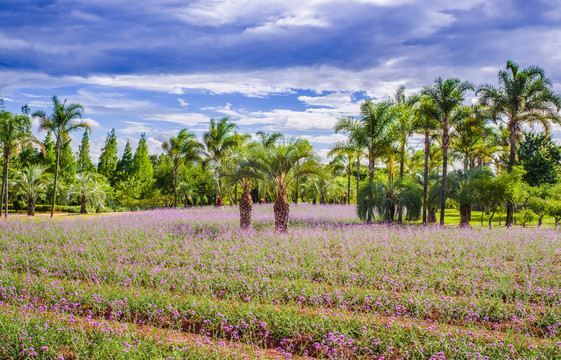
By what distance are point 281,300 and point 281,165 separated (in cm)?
966

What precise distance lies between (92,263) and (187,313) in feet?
15.2

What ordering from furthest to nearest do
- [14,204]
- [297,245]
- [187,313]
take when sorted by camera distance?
[14,204]
[297,245]
[187,313]

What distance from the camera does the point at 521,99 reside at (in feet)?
76.6

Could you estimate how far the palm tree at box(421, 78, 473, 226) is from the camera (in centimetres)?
2206

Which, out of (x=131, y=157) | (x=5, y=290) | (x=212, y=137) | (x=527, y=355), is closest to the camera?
(x=527, y=355)

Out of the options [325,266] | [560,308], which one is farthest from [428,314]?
[325,266]

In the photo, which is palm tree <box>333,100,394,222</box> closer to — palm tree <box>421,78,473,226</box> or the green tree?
palm tree <box>421,78,473,226</box>

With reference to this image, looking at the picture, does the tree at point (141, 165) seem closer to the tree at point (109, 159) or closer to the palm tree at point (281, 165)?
the tree at point (109, 159)

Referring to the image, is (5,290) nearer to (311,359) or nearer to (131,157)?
(311,359)

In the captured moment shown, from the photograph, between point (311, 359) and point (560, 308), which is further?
point (560, 308)

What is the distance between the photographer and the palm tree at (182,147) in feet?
124

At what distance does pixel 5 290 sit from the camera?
7711 millimetres

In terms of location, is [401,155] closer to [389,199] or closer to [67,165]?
[389,199]

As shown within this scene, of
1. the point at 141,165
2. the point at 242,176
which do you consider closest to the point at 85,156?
the point at 141,165
